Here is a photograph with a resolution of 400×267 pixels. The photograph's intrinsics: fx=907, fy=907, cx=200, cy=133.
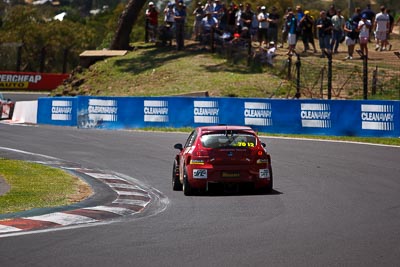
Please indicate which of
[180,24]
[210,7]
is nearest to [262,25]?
[210,7]

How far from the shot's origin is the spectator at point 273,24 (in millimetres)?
37375

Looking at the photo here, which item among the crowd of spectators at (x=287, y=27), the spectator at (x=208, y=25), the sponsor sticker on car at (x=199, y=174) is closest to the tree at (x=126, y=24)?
the crowd of spectators at (x=287, y=27)

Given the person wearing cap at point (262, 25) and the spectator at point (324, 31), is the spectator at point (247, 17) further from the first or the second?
the spectator at point (324, 31)

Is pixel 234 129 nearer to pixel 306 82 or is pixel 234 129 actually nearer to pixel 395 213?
pixel 395 213

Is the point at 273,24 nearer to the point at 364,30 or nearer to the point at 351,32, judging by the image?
the point at 351,32

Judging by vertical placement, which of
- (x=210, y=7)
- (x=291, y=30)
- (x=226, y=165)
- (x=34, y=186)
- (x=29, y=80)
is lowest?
(x=34, y=186)

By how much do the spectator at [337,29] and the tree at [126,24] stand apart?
40.5ft

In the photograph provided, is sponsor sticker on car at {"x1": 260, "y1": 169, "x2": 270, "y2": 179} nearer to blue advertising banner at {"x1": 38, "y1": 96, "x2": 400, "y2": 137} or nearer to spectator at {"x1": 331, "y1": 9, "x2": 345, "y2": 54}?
blue advertising banner at {"x1": 38, "y1": 96, "x2": 400, "y2": 137}

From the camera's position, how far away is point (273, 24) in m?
37.9

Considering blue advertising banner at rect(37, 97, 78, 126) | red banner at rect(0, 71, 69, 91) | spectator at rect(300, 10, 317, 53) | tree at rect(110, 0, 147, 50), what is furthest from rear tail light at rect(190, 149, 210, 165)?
red banner at rect(0, 71, 69, 91)

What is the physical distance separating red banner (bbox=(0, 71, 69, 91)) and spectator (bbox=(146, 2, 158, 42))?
13197mm

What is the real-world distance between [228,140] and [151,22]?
27796mm

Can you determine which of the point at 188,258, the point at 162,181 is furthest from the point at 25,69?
the point at 188,258

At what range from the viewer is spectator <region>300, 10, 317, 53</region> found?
119 ft
